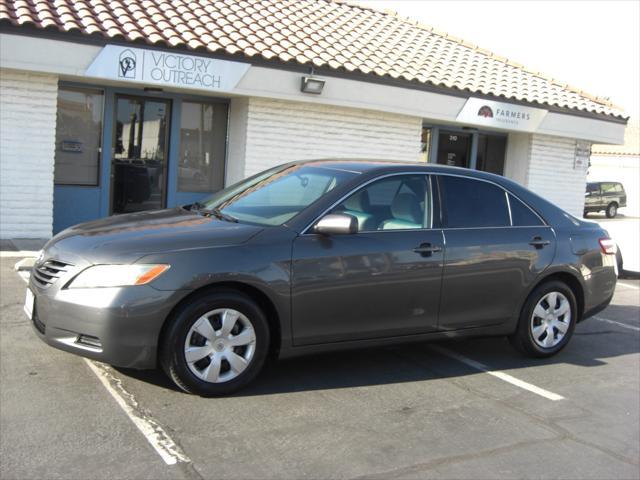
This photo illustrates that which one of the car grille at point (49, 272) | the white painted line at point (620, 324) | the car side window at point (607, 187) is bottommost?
the white painted line at point (620, 324)

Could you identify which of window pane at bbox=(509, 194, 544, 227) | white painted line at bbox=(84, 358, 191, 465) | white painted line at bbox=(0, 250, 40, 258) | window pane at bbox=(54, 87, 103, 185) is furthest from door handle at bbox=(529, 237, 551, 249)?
A: window pane at bbox=(54, 87, 103, 185)

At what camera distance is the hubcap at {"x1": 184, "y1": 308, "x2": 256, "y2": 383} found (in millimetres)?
4789

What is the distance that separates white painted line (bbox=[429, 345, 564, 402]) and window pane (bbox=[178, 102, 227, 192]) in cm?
780

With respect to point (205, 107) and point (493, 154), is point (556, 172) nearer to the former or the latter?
point (493, 154)

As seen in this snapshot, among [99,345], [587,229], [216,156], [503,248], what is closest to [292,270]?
[99,345]

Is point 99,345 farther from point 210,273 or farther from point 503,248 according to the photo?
point 503,248

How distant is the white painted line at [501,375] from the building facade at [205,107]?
272 inches

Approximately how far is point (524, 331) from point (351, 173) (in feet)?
6.87

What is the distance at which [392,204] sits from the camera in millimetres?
5723

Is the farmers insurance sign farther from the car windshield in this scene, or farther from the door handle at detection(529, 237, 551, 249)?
the door handle at detection(529, 237, 551, 249)

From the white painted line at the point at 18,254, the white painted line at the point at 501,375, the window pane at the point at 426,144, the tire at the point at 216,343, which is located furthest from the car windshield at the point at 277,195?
the window pane at the point at 426,144

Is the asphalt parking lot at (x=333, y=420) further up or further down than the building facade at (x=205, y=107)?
further down

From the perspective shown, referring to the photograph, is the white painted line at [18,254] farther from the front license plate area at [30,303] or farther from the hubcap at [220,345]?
the hubcap at [220,345]

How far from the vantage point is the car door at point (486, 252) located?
5.79 m
